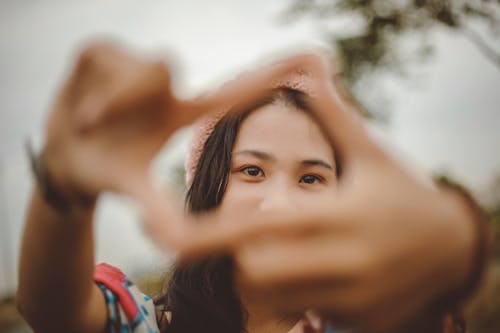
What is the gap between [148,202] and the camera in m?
0.46

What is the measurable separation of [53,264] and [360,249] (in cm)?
50

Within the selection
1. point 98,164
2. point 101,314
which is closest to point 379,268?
point 98,164

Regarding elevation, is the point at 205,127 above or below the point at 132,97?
above

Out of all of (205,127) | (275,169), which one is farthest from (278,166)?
(205,127)

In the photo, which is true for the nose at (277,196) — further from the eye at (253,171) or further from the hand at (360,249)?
the hand at (360,249)

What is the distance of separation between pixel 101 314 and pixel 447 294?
26.8 inches

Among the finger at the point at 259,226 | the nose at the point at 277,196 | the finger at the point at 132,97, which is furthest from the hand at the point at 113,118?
the nose at the point at 277,196

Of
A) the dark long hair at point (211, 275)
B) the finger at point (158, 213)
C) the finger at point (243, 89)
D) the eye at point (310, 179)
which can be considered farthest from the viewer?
the dark long hair at point (211, 275)

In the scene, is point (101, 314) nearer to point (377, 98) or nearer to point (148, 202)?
point (148, 202)

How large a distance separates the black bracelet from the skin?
1.43ft

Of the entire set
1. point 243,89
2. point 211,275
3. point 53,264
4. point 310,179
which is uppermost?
point 310,179

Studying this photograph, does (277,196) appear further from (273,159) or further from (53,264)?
(53,264)

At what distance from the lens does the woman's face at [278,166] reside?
1.03m

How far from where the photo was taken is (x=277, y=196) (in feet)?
3.27
